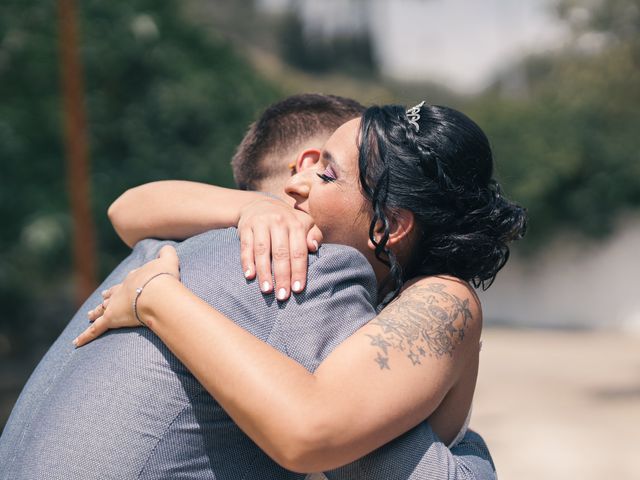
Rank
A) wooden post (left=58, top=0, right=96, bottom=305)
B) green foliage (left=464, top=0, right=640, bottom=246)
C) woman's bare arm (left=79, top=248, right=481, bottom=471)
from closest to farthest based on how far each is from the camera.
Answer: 1. woman's bare arm (left=79, top=248, right=481, bottom=471)
2. wooden post (left=58, top=0, right=96, bottom=305)
3. green foliage (left=464, top=0, right=640, bottom=246)

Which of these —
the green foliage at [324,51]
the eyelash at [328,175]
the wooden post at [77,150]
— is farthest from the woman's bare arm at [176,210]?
the green foliage at [324,51]

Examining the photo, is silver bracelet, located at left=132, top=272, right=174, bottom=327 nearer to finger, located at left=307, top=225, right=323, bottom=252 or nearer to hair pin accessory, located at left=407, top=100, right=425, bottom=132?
finger, located at left=307, top=225, right=323, bottom=252

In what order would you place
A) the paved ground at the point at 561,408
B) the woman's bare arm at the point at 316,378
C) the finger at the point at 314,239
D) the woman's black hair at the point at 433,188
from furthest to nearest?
the paved ground at the point at 561,408 < the woman's black hair at the point at 433,188 < the finger at the point at 314,239 < the woman's bare arm at the point at 316,378

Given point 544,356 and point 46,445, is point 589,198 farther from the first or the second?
point 46,445

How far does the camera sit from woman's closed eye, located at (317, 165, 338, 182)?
1.97 m

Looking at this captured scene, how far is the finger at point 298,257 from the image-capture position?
1605 millimetres

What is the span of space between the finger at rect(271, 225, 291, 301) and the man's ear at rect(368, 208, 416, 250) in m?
0.27

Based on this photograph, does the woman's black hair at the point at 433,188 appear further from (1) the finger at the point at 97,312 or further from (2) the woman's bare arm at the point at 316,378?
(1) the finger at the point at 97,312

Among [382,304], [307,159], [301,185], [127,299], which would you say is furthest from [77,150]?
[127,299]

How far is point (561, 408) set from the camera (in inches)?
427

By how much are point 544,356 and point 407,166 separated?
1440 centimetres

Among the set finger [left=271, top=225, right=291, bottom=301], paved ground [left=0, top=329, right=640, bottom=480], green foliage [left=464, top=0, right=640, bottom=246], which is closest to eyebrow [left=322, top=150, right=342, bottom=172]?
finger [left=271, top=225, right=291, bottom=301]

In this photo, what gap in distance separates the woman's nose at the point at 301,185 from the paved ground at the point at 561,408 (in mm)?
6398

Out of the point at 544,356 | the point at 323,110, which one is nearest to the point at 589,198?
the point at 544,356
